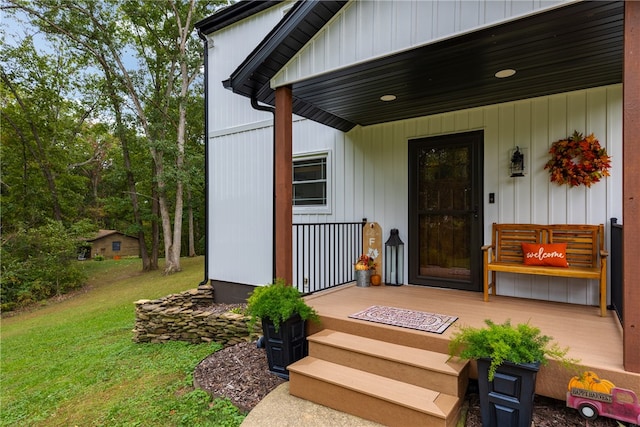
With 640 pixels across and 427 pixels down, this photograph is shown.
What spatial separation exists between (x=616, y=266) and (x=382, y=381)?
255 cm

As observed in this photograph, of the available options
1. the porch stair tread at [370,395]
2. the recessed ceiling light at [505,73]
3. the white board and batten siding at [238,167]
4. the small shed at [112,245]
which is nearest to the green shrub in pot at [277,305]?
the porch stair tread at [370,395]

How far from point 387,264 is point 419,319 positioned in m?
1.79

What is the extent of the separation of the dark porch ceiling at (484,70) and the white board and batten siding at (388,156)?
0.49 ft

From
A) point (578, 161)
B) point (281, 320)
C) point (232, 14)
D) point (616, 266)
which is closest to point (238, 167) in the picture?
point (232, 14)

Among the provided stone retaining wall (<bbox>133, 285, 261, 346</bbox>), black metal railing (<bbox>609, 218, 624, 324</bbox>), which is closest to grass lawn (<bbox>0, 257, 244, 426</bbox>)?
stone retaining wall (<bbox>133, 285, 261, 346</bbox>)

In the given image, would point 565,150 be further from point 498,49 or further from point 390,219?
point 390,219

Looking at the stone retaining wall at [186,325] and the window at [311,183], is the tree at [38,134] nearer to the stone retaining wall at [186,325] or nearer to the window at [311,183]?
the stone retaining wall at [186,325]

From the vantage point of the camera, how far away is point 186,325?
4.88m

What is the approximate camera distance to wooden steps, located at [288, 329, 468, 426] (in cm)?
207

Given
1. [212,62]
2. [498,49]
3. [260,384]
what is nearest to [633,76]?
[498,49]

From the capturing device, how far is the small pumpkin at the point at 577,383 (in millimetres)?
1961

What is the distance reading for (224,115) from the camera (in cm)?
638

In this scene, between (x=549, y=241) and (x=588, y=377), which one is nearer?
(x=588, y=377)

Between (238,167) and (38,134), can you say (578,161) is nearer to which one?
(238,167)
